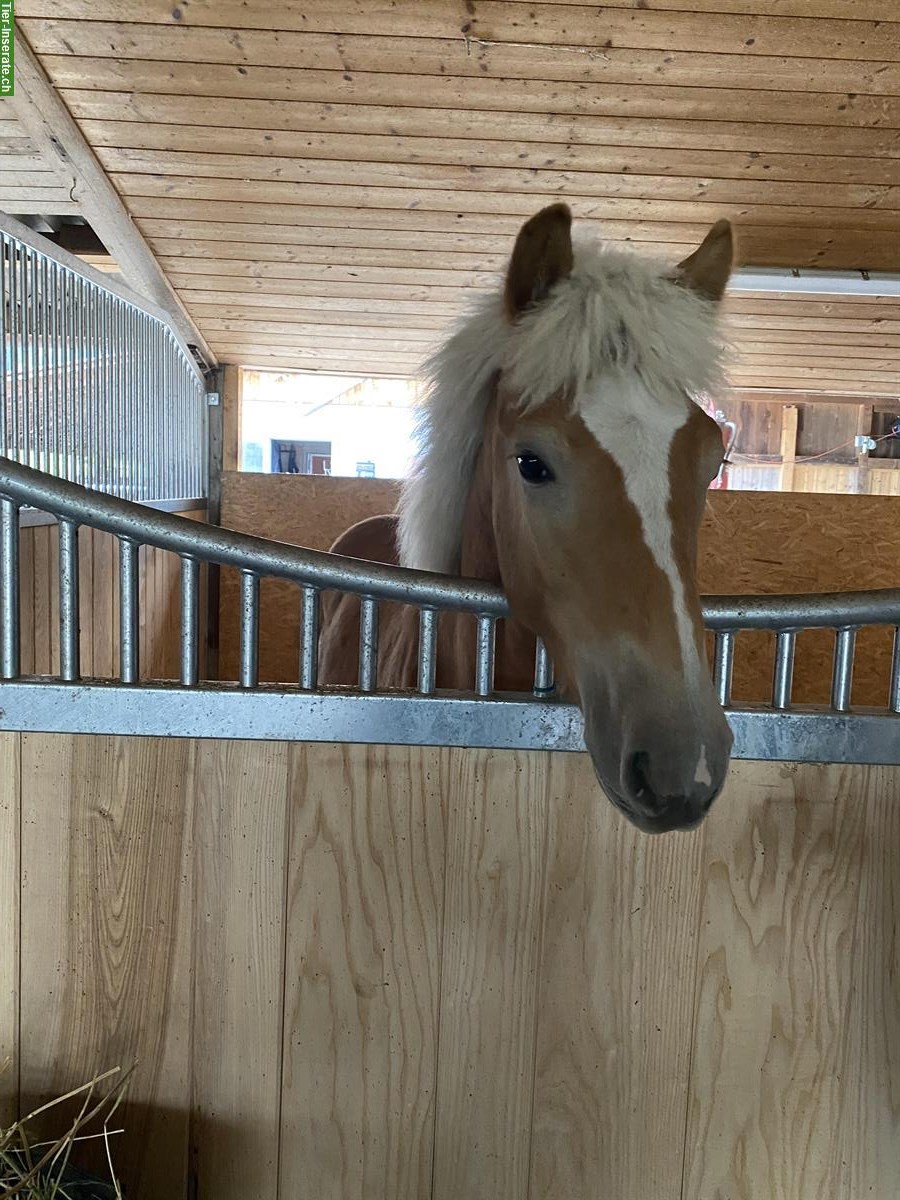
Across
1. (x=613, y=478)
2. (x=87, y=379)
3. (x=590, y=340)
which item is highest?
(x=87, y=379)

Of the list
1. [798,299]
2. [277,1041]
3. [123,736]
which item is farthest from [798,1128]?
[798,299]

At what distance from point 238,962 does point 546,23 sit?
9.52 feet

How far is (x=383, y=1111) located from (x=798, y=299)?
4.32 m

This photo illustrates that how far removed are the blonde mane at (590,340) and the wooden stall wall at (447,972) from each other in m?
0.44

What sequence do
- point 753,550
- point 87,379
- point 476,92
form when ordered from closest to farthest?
1. point 87,379
2. point 476,92
3. point 753,550

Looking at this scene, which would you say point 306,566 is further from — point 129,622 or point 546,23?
point 546,23

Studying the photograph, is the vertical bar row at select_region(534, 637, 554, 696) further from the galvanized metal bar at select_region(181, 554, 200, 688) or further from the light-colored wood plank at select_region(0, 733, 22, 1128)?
the light-colored wood plank at select_region(0, 733, 22, 1128)

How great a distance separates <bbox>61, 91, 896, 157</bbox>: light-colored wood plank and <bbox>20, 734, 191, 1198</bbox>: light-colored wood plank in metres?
2.85

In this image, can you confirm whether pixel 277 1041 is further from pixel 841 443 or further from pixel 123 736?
pixel 841 443

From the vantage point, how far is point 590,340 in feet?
2.83

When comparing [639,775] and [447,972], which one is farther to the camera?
[447,972]

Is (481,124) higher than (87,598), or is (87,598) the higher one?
(481,124)

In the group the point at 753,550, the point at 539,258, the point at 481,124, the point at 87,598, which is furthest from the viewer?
the point at 753,550

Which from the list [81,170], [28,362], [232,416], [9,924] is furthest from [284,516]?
[9,924]
